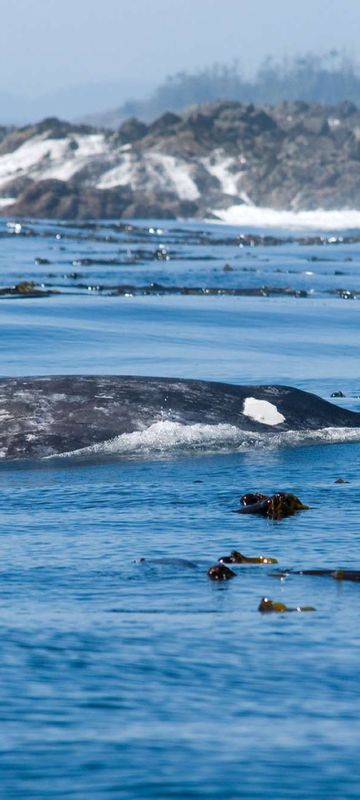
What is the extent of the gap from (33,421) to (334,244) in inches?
1946

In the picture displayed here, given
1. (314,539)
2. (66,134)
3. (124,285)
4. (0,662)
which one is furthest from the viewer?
(66,134)

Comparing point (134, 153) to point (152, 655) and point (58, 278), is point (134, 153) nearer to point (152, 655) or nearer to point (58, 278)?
point (58, 278)

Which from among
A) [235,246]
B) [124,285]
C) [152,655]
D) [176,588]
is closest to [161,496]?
[176,588]

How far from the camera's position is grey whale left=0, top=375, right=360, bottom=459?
11.6m

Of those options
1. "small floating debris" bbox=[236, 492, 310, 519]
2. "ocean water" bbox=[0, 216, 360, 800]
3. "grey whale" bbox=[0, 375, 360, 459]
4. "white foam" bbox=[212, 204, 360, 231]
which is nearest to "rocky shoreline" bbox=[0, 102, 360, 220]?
"white foam" bbox=[212, 204, 360, 231]

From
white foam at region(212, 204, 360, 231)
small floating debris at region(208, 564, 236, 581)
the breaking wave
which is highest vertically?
white foam at region(212, 204, 360, 231)

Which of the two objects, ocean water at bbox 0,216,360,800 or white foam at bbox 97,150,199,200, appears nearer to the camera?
ocean water at bbox 0,216,360,800

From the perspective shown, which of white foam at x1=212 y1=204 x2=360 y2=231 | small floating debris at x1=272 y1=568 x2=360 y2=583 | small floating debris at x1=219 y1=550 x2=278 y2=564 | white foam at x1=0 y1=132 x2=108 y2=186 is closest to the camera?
small floating debris at x1=272 y1=568 x2=360 y2=583

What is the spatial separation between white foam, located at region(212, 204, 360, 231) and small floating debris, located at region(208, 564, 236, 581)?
7484cm

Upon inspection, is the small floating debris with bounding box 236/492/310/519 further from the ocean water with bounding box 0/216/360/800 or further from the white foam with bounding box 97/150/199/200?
the white foam with bounding box 97/150/199/200

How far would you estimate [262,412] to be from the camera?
12422mm

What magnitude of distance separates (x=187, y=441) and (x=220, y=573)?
437 centimetres

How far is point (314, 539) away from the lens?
858cm

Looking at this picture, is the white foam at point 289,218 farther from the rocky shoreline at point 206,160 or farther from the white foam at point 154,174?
the white foam at point 154,174
